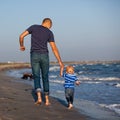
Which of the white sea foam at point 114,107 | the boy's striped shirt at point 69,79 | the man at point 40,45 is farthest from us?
the white sea foam at point 114,107

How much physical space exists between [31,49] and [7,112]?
159 cm

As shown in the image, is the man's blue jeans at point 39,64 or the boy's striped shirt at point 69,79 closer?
the man's blue jeans at point 39,64

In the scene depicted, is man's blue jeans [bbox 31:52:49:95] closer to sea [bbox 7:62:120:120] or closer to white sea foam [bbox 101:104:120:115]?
sea [bbox 7:62:120:120]

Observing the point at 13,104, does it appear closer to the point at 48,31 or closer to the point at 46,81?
the point at 46,81

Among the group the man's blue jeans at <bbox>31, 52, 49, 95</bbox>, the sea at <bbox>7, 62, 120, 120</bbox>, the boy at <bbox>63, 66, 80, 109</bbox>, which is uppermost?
the man's blue jeans at <bbox>31, 52, 49, 95</bbox>

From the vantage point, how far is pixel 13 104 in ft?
25.1

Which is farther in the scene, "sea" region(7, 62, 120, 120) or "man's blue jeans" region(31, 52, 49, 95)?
"sea" region(7, 62, 120, 120)

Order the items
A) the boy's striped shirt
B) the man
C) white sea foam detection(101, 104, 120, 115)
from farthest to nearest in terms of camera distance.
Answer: white sea foam detection(101, 104, 120, 115), the boy's striped shirt, the man

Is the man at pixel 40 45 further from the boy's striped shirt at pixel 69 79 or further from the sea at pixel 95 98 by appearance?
the sea at pixel 95 98

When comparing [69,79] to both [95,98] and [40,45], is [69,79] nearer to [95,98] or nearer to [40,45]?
[40,45]

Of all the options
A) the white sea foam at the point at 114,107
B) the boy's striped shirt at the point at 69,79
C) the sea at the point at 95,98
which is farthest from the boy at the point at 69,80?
the white sea foam at the point at 114,107

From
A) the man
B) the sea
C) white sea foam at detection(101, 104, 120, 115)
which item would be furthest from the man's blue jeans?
white sea foam at detection(101, 104, 120, 115)

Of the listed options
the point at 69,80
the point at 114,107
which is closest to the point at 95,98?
the point at 114,107

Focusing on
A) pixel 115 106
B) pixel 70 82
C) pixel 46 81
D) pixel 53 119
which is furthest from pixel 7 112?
pixel 115 106
